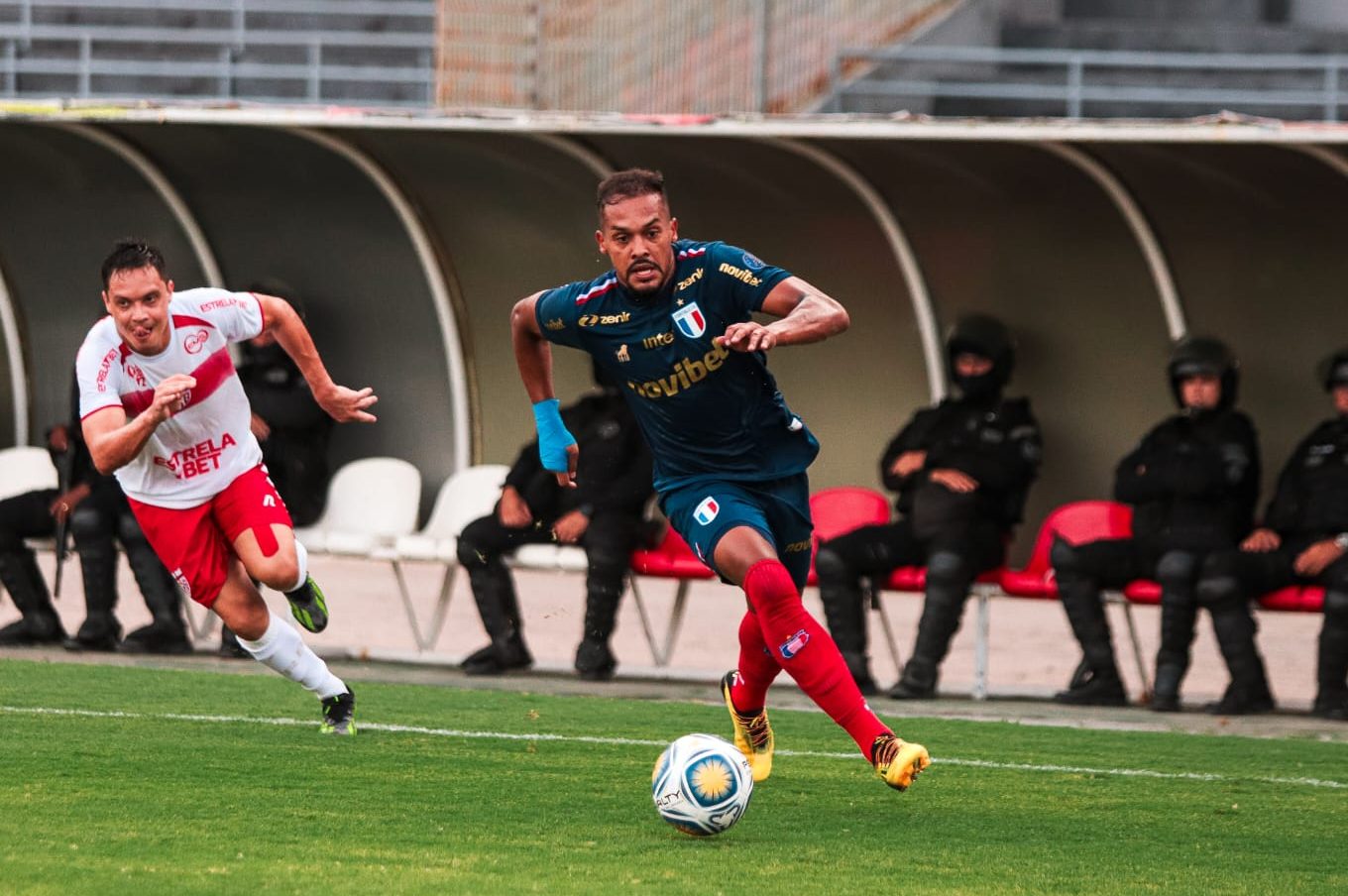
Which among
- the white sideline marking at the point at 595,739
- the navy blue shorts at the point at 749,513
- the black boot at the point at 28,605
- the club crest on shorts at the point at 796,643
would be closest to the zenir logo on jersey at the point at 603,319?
the navy blue shorts at the point at 749,513

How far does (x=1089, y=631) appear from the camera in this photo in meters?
9.52

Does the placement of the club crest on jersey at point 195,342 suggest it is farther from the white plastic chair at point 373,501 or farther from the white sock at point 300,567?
the white plastic chair at point 373,501

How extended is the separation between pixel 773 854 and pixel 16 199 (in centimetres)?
890

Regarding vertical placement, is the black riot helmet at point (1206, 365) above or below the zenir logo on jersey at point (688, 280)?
below

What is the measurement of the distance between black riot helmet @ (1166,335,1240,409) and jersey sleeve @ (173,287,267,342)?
456 cm

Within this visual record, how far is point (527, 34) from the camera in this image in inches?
552

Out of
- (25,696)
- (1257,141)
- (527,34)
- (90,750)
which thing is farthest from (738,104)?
(90,750)

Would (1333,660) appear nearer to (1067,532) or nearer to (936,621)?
(1067,532)

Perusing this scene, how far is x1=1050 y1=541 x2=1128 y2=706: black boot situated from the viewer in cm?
952

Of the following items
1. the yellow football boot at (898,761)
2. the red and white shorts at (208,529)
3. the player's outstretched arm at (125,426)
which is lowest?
the yellow football boot at (898,761)

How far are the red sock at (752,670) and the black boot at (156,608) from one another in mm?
4978

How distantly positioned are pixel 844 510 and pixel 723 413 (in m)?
4.36

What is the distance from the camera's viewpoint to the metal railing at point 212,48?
18.5 metres

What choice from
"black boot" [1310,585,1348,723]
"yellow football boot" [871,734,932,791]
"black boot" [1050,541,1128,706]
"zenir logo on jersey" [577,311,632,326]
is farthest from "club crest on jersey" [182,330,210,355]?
"black boot" [1310,585,1348,723]
